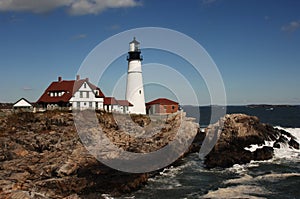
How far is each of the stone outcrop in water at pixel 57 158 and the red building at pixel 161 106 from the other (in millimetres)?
9892

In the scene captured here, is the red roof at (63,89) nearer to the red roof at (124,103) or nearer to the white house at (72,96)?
the white house at (72,96)

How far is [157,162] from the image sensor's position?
22.8m

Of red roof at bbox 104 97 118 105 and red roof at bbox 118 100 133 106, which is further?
red roof at bbox 104 97 118 105

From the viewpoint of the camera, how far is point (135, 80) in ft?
119

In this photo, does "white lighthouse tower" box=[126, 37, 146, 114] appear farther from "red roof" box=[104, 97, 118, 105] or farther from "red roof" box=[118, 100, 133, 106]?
"red roof" box=[104, 97, 118, 105]

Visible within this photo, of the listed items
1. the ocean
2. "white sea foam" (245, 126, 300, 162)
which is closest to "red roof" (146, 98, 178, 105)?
"white sea foam" (245, 126, 300, 162)

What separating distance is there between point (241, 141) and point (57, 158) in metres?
15.8

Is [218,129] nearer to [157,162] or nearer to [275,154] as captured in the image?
[275,154]

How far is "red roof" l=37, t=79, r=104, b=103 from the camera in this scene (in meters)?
34.5

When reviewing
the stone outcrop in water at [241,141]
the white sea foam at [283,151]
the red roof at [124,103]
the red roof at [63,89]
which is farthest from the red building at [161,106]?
the white sea foam at [283,151]

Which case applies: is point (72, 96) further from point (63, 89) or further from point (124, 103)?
point (124, 103)

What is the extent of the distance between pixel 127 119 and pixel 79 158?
12.0 meters

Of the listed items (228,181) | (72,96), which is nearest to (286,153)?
(228,181)

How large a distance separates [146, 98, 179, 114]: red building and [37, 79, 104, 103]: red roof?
7555 millimetres
